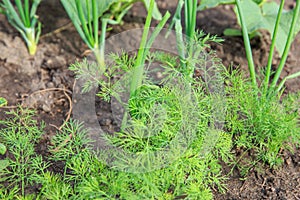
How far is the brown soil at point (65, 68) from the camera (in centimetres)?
154

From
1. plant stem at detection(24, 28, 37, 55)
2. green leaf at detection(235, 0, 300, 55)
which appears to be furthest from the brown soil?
green leaf at detection(235, 0, 300, 55)

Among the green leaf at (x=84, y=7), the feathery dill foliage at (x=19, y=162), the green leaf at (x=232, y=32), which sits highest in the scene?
the green leaf at (x=84, y=7)

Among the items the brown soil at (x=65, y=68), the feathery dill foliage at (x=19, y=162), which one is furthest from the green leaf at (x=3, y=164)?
the brown soil at (x=65, y=68)

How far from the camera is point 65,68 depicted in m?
1.91

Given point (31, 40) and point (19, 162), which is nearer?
point (19, 162)

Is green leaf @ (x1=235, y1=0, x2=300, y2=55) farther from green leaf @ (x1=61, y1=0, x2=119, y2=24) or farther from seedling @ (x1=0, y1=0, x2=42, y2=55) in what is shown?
seedling @ (x1=0, y1=0, x2=42, y2=55)

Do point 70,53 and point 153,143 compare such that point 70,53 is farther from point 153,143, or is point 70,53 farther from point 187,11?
point 153,143

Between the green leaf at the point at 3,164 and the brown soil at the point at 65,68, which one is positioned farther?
the brown soil at the point at 65,68

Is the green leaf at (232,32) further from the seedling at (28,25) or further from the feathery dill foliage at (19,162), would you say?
the feathery dill foliage at (19,162)

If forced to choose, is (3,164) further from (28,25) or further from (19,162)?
(28,25)

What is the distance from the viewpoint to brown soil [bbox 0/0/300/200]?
1.54 meters

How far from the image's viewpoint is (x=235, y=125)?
150 centimetres

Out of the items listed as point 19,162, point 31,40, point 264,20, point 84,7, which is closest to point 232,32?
point 264,20

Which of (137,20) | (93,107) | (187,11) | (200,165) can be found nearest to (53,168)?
(93,107)
